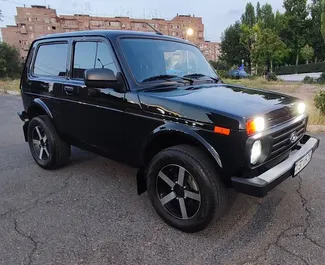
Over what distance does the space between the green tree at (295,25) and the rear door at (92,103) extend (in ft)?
145

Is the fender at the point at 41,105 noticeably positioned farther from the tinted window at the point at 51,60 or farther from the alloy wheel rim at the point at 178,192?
the alloy wheel rim at the point at 178,192

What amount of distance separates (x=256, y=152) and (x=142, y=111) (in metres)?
1.13

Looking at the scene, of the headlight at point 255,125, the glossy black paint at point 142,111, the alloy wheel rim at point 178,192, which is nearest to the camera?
the headlight at point 255,125

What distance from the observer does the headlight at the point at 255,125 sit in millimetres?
2285

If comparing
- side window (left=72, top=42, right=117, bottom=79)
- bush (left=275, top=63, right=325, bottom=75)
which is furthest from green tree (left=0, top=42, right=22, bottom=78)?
side window (left=72, top=42, right=117, bottom=79)

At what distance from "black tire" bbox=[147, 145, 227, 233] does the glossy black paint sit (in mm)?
121

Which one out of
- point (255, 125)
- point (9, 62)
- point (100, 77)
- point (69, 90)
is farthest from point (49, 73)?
point (9, 62)

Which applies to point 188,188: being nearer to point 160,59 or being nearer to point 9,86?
point 160,59

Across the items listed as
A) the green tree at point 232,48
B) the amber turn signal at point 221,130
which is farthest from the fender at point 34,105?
the green tree at point 232,48

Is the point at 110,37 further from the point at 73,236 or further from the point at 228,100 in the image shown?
the point at 73,236

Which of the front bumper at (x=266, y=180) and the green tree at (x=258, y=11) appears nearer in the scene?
the front bumper at (x=266, y=180)

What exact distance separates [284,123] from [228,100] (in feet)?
1.79

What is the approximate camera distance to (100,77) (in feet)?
9.36

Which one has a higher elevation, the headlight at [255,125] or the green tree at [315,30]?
the green tree at [315,30]
